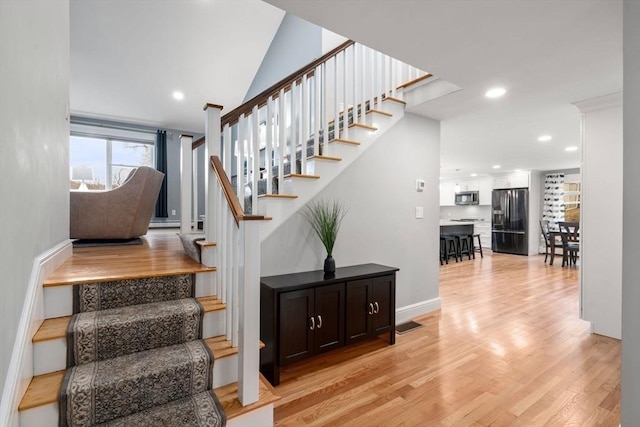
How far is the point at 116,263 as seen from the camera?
2.35m

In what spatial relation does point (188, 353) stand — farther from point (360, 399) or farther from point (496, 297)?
point (496, 297)

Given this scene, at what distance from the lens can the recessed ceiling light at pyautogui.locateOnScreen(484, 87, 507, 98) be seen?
2.99 metres

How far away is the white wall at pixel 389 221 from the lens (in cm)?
287

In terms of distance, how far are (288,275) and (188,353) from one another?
1.13 meters

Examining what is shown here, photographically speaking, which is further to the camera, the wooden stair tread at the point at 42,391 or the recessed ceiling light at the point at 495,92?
the recessed ceiling light at the point at 495,92

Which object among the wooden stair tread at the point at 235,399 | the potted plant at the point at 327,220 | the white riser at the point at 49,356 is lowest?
the wooden stair tread at the point at 235,399

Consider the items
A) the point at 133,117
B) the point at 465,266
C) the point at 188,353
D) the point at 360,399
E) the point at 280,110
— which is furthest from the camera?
the point at 465,266

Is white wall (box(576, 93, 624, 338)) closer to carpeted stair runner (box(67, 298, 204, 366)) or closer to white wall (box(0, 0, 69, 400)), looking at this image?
carpeted stair runner (box(67, 298, 204, 366))

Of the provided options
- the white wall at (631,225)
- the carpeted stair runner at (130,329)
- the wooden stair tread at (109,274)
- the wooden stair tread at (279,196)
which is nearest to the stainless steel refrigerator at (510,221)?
the white wall at (631,225)

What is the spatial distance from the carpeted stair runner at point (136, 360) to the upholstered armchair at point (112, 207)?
177cm

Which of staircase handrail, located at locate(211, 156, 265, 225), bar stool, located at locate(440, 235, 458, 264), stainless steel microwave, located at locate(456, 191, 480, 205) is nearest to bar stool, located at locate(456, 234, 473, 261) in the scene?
Result: bar stool, located at locate(440, 235, 458, 264)

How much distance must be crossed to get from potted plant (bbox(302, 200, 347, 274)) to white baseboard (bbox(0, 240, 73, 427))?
73.0 inches

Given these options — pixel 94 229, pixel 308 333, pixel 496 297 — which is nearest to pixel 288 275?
pixel 308 333

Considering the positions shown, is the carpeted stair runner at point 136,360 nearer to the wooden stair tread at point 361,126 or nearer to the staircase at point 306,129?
the staircase at point 306,129
